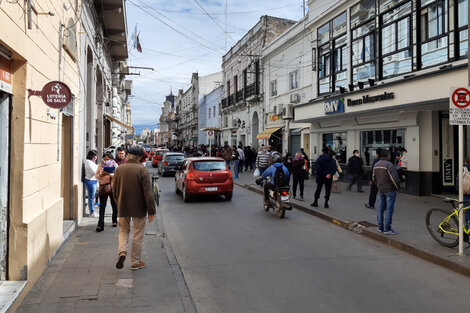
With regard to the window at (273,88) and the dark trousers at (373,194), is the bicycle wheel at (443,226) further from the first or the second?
the window at (273,88)

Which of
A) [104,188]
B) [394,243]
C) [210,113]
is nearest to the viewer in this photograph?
[394,243]

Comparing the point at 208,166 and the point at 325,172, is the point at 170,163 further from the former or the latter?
the point at 325,172

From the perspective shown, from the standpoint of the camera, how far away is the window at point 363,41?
15.3m

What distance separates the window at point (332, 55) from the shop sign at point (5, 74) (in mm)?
14992

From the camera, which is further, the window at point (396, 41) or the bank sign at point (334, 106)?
the bank sign at point (334, 106)

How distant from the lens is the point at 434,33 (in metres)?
12.2

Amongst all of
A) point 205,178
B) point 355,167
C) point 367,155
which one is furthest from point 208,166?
point 367,155

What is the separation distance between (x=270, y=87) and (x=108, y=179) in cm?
2071

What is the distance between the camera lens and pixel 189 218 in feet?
33.3

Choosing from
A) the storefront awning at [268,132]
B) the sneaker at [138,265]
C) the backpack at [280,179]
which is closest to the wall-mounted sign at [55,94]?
the sneaker at [138,265]

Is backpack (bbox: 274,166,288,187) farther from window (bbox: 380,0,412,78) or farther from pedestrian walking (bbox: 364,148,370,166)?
pedestrian walking (bbox: 364,148,370,166)

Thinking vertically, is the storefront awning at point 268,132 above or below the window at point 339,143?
above

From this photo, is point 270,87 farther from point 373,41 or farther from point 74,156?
point 74,156

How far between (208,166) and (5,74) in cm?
882
